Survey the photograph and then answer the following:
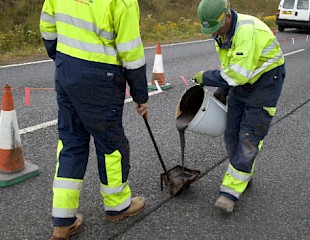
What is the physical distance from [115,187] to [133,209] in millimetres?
319

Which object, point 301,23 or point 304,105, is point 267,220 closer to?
point 304,105

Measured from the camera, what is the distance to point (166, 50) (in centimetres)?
1223

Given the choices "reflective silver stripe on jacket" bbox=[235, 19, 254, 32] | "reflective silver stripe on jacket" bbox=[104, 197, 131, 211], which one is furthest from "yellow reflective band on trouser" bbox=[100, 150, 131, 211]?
Result: "reflective silver stripe on jacket" bbox=[235, 19, 254, 32]

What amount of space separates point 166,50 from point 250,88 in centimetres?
921

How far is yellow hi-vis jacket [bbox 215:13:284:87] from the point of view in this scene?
293cm

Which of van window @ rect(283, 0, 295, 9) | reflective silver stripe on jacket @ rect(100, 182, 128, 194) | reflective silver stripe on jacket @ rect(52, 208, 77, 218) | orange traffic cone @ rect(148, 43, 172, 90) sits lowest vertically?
van window @ rect(283, 0, 295, 9)

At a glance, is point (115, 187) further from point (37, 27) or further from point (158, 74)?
point (37, 27)

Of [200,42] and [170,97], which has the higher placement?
[170,97]

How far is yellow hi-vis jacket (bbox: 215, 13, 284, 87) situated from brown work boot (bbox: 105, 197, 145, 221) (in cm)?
112

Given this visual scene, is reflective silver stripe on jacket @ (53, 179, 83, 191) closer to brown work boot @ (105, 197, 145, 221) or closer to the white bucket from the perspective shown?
brown work boot @ (105, 197, 145, 221)

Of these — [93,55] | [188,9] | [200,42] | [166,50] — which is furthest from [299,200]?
[188,9]

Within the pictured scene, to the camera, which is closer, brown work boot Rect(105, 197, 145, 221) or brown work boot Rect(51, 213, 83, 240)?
brown work boot Rect(51, 213, 83, 240)

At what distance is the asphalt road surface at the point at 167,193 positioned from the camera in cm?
302

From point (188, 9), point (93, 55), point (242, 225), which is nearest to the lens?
point (93, 55)
